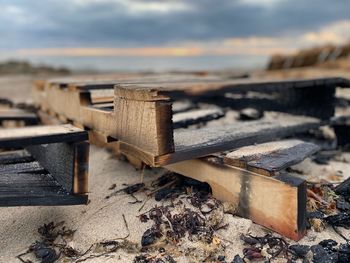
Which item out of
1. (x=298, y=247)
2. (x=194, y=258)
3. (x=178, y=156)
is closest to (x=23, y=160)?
(x=178, y=156)

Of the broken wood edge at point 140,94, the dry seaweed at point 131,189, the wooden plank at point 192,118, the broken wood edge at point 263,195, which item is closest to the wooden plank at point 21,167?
the dry seaweed at point 131,189

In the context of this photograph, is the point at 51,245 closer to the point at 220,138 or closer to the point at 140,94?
the point at 140,94

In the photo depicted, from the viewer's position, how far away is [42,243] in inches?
88.4

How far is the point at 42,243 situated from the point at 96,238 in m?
0.32

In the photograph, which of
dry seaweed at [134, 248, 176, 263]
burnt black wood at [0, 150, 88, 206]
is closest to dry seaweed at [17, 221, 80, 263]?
burnt black wood at [0, 150, 88, 206]

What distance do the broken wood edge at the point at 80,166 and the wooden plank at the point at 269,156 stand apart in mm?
900

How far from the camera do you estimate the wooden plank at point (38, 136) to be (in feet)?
6.24

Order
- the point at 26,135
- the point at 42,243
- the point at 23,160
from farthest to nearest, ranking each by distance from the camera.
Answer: the point at 23,160, the point at 42,243, the point at 26,135

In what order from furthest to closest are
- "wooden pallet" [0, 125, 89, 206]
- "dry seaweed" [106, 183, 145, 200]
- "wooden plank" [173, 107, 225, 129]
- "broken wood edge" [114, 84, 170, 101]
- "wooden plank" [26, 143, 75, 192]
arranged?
"wooden plank" [173, 107, 225, 129] < "dry seaweed" [106, 183, 145, 200] < "wooden plank" [26, 143, 75, 192] < "broken wood edge" [114, 84, 170, 101] < "wooden pallet" [0, 125, 89, 206]

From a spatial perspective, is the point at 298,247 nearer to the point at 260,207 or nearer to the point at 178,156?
the point at 260,207

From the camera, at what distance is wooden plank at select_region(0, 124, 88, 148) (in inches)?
74.9

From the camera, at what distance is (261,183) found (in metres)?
2.24

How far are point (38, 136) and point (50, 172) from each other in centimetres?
57

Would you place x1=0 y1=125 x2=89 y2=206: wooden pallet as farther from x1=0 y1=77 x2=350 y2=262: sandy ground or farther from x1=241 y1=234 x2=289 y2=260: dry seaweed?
x1=241 y1=234 x2=289 y2=260: dry seaweed
